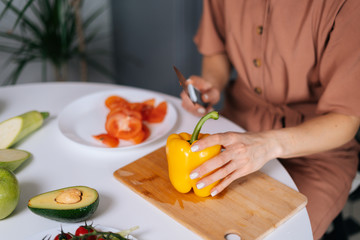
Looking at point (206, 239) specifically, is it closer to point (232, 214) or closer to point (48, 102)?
point (232, 214)

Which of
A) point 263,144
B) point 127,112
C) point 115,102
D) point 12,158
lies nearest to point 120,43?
point 115,102

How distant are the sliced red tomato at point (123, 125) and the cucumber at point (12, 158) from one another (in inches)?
10.4

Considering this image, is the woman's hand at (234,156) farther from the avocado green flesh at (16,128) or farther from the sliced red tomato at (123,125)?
the avocado green flesh at (16,128)

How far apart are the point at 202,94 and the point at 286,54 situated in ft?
1.11

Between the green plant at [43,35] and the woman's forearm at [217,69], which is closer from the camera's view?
the woman's forearm at [217,69]

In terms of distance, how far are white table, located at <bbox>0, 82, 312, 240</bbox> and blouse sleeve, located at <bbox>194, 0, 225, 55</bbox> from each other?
339mm

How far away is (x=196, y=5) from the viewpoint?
7.79 ft

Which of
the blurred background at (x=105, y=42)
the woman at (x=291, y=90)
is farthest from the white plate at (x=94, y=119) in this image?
the blurred background at (x=105, y=42)

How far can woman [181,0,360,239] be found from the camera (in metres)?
1.04

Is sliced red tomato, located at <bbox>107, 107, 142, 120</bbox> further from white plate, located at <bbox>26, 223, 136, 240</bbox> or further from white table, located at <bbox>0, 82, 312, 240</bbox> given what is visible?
white plate, located at <bbox>26, 223, 136, 240</bbox>

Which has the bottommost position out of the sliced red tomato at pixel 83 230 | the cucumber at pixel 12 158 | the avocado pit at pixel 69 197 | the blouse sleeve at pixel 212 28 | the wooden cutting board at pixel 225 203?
the wooden cutting board at pixel 225 203

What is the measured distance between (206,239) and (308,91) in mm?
754

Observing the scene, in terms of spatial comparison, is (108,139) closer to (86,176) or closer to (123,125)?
(123,125)

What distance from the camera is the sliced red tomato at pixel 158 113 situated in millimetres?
1318
